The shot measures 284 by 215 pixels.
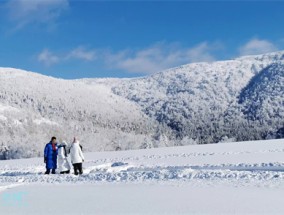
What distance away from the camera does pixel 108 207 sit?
8.68 metres

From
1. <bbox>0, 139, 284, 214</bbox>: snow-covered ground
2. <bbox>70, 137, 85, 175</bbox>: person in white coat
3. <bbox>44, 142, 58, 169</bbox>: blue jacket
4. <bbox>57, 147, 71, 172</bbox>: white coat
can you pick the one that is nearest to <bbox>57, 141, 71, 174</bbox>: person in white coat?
<bbox>57, 147, 71, 172</bbox>: white coat

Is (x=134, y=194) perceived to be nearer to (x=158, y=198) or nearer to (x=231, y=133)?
(x=158, y=198)

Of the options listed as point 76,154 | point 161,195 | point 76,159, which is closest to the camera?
point 161,195

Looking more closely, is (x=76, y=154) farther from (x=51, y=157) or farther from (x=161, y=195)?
(x=161, y=195)

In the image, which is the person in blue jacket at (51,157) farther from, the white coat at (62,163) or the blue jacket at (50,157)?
the white coat at (62,163)

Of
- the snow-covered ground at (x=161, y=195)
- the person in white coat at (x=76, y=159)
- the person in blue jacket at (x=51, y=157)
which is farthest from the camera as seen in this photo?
the person in blue jacket at (x=51, y=157)

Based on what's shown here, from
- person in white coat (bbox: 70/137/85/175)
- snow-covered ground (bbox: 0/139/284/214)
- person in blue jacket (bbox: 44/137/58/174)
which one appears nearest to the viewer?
snow-covered ground (bbox: 0/139/284/214)

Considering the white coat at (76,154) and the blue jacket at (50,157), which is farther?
the blue jacket at (50,157)

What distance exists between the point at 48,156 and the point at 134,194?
33.1 ft

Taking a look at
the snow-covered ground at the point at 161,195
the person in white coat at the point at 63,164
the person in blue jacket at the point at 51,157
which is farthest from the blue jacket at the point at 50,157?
the snow-covered ground at the point at 161,195

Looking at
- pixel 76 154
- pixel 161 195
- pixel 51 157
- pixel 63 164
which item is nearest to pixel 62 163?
pixel 63 164

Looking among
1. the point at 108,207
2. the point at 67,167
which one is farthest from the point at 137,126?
the point at 108,207

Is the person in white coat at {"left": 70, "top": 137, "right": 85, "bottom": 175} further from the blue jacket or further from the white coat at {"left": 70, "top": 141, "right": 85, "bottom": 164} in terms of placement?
the blue jacket

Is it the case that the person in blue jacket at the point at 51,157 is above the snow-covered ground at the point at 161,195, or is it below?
above
